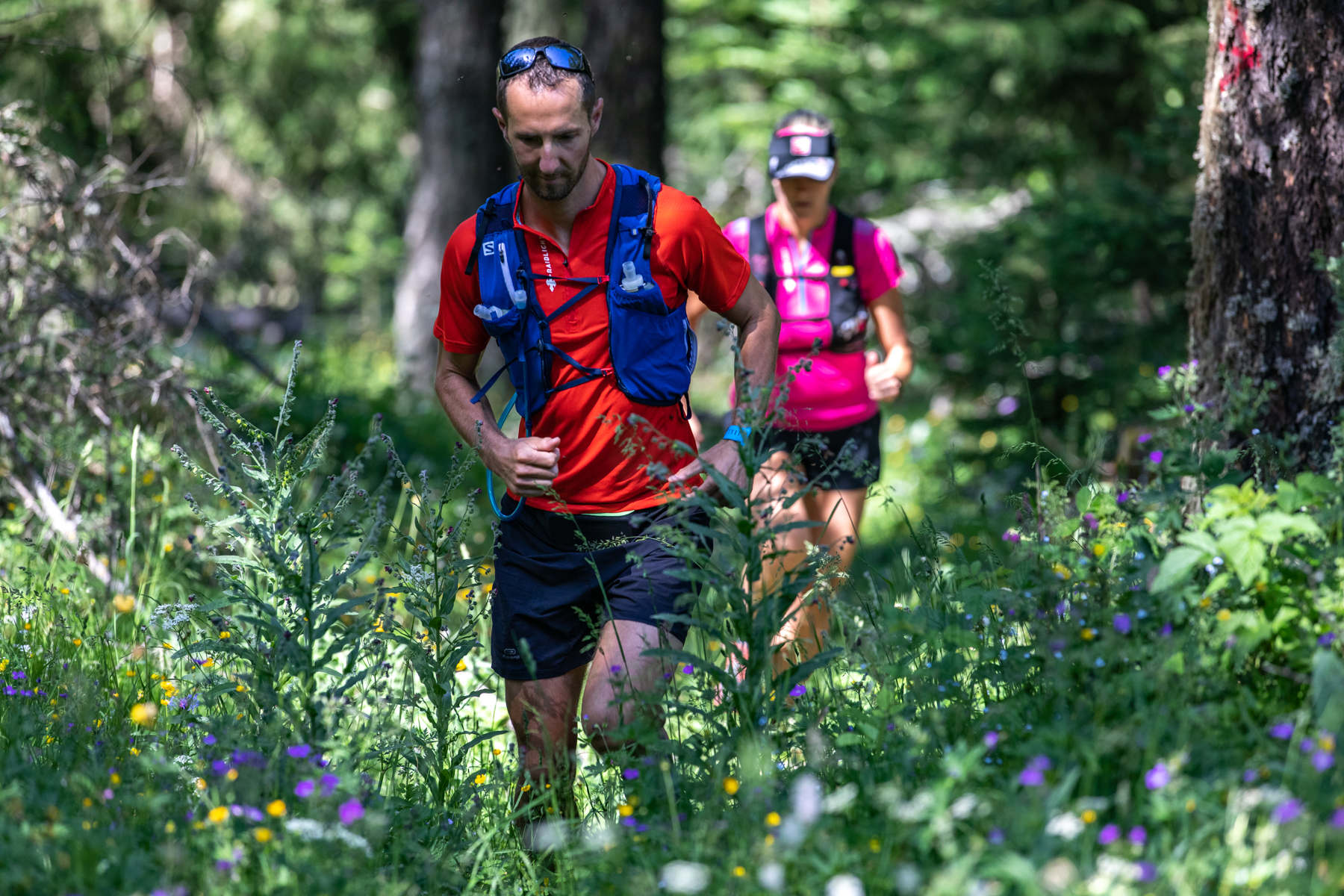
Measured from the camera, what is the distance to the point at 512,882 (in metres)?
3.15

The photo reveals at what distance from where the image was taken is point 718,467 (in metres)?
A: 3.24

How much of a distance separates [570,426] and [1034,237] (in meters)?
5.25

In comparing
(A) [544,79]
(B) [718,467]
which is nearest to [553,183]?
(A) [544,79]

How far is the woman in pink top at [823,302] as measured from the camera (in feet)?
16.4

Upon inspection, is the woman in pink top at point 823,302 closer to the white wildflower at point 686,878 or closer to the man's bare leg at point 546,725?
the man's bare leg at point 546,725

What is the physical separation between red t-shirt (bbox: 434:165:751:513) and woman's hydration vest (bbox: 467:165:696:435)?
23mm

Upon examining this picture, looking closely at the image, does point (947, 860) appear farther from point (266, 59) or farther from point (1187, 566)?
point (266, 59)

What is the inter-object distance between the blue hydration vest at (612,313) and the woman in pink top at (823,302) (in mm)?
1622

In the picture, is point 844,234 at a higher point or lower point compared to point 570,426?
higher

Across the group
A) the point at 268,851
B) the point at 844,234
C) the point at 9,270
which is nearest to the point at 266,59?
the point at 9,270

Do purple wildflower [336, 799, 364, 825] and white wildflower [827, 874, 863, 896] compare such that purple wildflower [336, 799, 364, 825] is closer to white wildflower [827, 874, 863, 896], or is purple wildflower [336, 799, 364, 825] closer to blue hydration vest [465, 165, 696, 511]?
white wildflower [827, 874, 863, 896]

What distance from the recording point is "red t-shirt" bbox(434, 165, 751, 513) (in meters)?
3.36

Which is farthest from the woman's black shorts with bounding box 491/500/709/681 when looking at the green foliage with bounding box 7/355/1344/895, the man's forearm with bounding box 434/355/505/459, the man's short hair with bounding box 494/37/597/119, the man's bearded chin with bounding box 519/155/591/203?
the man's short hair with bounding box 494/37/597/119

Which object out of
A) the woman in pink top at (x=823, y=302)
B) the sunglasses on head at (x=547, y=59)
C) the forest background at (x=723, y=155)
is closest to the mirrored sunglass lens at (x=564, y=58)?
the sunglasses on head at (x=547, y=59)
